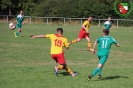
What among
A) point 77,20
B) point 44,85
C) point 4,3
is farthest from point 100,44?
point 4,3

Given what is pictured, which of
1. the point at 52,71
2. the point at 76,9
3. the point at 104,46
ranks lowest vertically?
the point at 52,71

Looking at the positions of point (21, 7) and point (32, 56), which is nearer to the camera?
point (32, 56)

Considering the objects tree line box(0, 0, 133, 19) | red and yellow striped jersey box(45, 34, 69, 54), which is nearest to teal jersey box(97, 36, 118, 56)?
red and yellow striped jersey box(45, 34, 69, 54)

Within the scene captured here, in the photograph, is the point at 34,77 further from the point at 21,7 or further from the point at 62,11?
the point at 21,7

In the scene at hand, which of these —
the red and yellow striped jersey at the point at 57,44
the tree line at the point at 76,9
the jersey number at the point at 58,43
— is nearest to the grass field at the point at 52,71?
the red and yellow striped jersey at the point at 57,44

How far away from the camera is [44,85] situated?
416 inches

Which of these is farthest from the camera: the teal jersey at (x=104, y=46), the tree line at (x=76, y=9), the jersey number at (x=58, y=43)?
the tree line at (x=76, y=9)

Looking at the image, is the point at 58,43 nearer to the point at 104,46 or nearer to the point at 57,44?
the point at 57,44

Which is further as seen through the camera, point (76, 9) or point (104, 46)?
point (76, 9)

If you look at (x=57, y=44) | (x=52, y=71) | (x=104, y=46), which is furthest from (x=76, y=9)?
(x=104, y=46)

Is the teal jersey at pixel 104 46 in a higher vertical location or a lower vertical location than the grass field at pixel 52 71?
higher

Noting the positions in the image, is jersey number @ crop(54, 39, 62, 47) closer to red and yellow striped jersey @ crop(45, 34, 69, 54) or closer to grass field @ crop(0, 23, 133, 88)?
red and yellow striped jersey @ crop(45, 34, 69, 54)

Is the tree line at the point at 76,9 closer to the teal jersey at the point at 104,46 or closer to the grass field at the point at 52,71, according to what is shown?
the grass field at the point at 52,71

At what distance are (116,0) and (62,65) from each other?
48.2 metres
